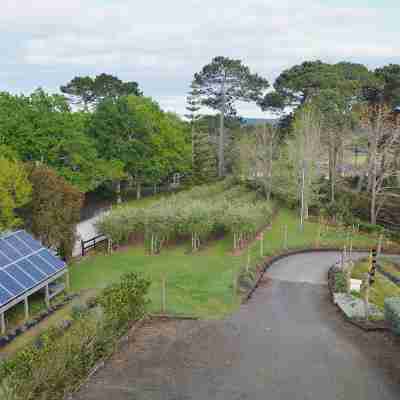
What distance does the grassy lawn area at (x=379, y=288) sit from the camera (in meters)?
16.7

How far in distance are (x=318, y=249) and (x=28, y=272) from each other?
16.5 metres

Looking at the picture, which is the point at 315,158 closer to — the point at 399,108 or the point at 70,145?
the point at 399,108

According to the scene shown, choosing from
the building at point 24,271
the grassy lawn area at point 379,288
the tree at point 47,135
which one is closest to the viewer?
the building at point 24,271

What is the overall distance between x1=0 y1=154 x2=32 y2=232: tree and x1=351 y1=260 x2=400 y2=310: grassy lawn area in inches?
A: 609

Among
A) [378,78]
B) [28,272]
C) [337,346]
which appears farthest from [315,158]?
[28,272]

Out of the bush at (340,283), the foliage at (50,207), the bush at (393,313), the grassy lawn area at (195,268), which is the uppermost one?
the foliage at (50,207)

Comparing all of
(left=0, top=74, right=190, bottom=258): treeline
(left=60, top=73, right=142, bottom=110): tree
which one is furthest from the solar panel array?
(left=60, top=73, right=142, bottom=110): tree

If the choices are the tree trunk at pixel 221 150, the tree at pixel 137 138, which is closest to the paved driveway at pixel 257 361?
the tree at pixel 137 138

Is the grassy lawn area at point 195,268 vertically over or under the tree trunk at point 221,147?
under

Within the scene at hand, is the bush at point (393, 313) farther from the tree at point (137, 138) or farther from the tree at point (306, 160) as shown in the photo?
the tree at point (137, 138)

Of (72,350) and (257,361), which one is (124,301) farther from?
(257,361)

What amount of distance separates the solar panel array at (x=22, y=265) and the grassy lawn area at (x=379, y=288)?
13.1 meters

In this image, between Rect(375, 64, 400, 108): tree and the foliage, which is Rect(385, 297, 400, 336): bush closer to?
the foliage

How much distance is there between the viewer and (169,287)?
58.3 ft
